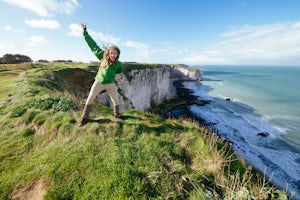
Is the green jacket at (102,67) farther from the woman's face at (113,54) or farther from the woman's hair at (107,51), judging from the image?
the woman's face at (113,54)

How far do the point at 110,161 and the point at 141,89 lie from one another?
3839 centimetres

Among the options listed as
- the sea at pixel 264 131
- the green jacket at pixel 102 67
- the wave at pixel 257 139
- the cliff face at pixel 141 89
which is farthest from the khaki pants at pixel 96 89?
the cliff face at pixel 141 89

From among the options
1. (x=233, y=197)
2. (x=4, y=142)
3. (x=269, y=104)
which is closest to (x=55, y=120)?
(x=4, y=142)

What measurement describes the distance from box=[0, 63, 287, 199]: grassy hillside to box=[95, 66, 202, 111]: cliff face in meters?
17.9

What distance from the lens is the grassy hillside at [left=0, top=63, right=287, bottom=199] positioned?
3840 mm

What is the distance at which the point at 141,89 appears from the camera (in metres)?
42.7

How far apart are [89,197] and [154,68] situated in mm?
48704

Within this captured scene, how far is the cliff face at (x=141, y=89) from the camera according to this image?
109ft

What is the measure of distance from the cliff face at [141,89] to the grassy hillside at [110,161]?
17947 millimetres

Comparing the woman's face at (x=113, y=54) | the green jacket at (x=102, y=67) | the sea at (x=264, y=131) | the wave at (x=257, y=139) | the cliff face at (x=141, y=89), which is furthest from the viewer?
the cliff face at (x=141, y=89)

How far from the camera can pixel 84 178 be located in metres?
4.10

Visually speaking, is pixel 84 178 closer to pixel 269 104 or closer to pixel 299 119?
pixel 299 119

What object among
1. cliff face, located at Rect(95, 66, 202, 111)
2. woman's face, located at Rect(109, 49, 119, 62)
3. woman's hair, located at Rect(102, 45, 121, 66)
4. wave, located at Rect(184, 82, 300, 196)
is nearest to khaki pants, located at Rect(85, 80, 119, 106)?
woman's hair, located at Rect(102, 45, 121, 66)

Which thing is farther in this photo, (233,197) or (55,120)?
(55,120)
